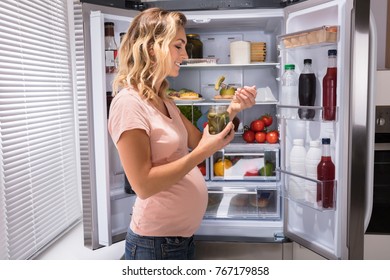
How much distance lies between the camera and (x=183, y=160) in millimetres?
875

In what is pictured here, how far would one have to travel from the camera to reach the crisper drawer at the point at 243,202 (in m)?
1.83

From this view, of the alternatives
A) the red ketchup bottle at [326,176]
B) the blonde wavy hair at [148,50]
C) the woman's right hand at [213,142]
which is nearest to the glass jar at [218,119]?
the woman's right hand at [213,142]

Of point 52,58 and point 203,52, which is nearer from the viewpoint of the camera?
point 52,58

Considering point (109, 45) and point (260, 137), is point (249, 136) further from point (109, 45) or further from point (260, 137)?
point (109, 45)

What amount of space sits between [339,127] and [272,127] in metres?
0.64

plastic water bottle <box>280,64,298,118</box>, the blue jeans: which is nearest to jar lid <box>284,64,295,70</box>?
plastic water bottle <box>280,64,298,118</box>

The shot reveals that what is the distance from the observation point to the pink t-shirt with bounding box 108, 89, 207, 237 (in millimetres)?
852

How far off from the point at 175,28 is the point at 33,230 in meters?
1.08

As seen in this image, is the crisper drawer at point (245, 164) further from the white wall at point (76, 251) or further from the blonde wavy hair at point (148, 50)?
the blonde wavy hair at point (148, 50)

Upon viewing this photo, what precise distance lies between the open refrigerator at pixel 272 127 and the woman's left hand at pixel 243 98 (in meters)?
0.37

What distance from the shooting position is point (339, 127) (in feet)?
4.54
